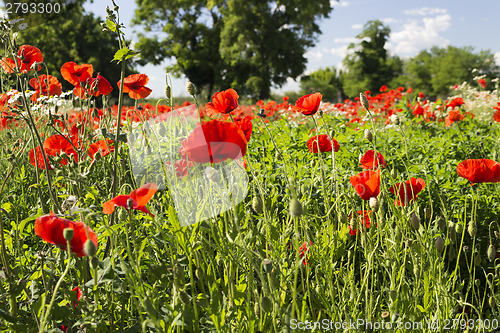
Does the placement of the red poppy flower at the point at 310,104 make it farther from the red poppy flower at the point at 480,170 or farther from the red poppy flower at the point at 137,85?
the red poppy flower at the point at 137,85

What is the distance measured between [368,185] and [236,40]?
26.0 m

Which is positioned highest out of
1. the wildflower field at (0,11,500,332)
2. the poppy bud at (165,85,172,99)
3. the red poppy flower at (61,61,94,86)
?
the red poppy flower at (61,61,94,86)

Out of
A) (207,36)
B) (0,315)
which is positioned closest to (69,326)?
(0,315)

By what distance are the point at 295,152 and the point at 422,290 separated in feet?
4.92

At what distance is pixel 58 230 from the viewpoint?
0.93m

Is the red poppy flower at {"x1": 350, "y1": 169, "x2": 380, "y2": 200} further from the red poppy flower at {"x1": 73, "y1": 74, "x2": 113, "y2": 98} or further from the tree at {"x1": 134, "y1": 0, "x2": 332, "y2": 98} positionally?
the tree at {"x1": 134, "y1": 0, "x2": 332, "y2": 98}

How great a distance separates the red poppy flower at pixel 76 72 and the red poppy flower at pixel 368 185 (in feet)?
4.33

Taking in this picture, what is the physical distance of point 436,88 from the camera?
36594 millimetres

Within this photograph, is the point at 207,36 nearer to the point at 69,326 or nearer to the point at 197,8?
the point at 197,8

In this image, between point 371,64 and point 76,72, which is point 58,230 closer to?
point 76,72

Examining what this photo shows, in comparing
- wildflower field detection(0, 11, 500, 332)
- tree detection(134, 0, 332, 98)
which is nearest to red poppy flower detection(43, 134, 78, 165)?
wildflower field detection(0, 11, 500, 332)

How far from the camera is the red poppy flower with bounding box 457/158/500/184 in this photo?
1.45m

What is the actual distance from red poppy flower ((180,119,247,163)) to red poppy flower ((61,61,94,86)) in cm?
100

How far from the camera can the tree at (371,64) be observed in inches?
1660
